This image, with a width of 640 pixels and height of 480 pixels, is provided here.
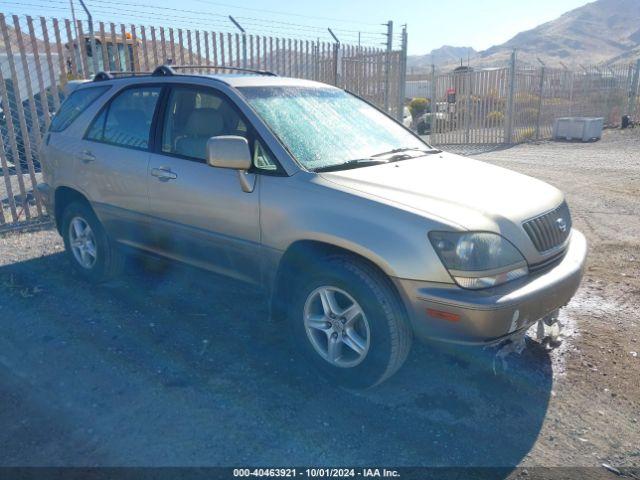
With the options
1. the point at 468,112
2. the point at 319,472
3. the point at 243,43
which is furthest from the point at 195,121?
the point at 468,112

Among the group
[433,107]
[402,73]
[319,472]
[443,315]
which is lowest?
[319,472]

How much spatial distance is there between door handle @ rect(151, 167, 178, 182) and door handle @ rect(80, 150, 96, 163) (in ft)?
2.94

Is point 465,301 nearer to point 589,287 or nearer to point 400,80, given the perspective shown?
point 589,287

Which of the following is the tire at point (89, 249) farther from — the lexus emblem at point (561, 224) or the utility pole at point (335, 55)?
the utility pole at point (335, 55)

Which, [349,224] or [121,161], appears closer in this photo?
[349,224]

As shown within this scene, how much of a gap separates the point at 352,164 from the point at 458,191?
760 mm

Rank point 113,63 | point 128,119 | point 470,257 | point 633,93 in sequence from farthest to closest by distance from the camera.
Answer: point 633,93
point 113,63
point 128,119
point 470,257

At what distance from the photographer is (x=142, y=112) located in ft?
14.9

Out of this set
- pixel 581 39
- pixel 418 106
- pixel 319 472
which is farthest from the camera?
pixel 581 39

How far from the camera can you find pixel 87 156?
190 inches

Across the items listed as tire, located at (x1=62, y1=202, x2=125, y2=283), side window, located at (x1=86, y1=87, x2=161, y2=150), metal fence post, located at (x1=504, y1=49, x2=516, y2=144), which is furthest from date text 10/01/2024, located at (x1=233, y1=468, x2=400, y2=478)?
metal fence post, located at (x1=504, y1=49, x2=516, y2=144)

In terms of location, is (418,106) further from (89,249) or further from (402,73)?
(89,249)

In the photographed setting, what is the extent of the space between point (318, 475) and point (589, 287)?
3567mm

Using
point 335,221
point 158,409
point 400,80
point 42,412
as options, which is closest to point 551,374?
point 335,221
